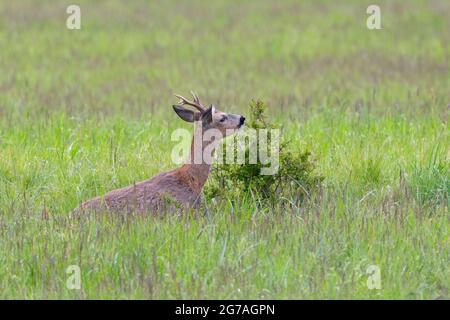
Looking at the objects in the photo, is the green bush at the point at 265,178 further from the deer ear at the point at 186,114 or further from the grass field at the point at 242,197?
the deer ear at the point at 186,114

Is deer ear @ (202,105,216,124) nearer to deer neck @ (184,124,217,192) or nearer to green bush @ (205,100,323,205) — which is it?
deer neck @ (184,124,217,192)

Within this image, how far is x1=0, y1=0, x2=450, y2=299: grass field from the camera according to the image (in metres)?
6.85

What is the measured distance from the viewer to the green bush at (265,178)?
8.65 meters

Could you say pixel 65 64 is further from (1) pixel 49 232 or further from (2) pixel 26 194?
(1) pixel 49 232

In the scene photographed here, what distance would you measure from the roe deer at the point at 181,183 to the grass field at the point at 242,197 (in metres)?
0.32

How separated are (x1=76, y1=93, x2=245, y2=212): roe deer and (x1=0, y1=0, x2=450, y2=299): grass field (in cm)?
32

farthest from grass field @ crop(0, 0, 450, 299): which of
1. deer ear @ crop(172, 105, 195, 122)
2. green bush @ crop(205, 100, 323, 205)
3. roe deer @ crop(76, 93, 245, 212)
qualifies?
deer ear @ crop(172, 105, 195, 122)

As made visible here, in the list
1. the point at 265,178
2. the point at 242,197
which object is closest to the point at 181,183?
the point at 242,197

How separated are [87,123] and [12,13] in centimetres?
1160

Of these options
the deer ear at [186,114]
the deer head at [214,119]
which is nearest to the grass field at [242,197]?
the deer head at [214,119]

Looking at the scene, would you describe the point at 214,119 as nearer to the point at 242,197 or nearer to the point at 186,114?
the point at 186,114

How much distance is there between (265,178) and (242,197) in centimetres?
23

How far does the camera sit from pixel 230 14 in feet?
76.3

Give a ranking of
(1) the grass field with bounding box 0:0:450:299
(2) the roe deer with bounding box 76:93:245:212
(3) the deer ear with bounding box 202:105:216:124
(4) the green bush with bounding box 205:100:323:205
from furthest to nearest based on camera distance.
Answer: (4) the green bush with bounding box 205:100:323:205, (3) the deer ear with bounding box 202:105:216:124, (2) the roe deer with bounding box 76:93:245:212, (1) the grass field with bounding box 0:0:450:299
